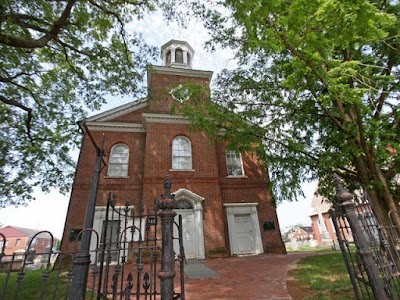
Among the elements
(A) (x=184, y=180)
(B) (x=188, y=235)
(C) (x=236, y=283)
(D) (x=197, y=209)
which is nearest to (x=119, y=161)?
(A) (x=184, y=180)

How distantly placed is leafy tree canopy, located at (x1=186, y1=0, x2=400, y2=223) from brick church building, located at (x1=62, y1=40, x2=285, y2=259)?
4274 mm

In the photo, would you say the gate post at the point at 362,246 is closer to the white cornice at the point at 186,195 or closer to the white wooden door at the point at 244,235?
the white cornice at the point at 186,195

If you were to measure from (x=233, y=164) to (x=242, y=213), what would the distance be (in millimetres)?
3167

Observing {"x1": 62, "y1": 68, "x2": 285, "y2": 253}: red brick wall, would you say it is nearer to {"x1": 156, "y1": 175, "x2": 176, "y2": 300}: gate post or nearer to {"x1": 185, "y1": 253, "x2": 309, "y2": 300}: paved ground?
{"x1": 185, "y1": 253, "x2": 309, "y2": 300}: paved ground

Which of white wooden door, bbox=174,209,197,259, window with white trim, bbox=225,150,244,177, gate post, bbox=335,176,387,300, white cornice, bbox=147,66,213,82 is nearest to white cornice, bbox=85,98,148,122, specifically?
white cornice, bbox=147,66,213,82

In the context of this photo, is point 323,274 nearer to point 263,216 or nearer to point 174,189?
point 263,216

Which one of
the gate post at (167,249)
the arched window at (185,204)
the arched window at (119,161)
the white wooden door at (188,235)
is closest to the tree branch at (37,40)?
the gate post at (167,249)

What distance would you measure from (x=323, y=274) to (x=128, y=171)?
10667mm

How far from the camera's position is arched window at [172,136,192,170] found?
42.8 feet

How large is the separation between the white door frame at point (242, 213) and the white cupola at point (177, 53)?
39.0 feet

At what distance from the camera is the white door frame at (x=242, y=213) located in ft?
40.0

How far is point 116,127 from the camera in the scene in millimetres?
14125

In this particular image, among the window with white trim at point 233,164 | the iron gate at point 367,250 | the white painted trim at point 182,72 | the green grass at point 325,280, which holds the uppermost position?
the white painted trim at point 182,72

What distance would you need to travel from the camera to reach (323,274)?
21.1ft
